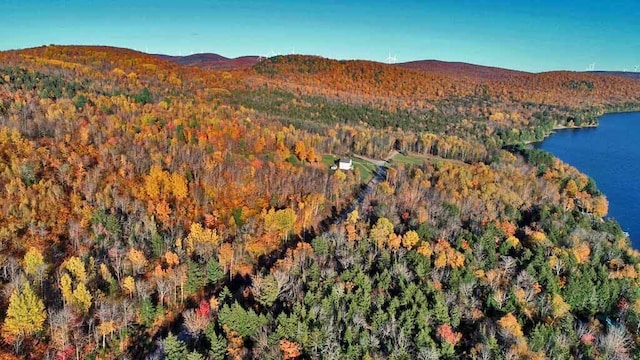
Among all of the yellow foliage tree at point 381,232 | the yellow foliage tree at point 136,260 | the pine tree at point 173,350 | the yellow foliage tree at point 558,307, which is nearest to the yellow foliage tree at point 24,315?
the yellow foliage tree at point 136,260

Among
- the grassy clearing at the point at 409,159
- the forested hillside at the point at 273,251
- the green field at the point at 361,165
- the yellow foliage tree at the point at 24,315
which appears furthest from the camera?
the grassy clearing at the point at 409,159

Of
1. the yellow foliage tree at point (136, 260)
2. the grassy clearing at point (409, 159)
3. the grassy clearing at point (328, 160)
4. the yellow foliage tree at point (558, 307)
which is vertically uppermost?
the grassy clearing at point (328, 160)

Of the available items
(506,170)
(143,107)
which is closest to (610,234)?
(506,170)

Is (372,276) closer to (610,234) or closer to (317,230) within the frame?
(317,230)

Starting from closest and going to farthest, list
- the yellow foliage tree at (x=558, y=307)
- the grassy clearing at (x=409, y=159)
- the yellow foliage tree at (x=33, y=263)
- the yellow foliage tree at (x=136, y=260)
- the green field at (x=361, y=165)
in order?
the yellow foliage tree at (x=558, y=307), the yellow foliage tree at (x=33, y=263), the yellow foliage tree at (x=136, y=260), the green field at (x=361, y=165), the grassy clearing at (x=409, y=159)

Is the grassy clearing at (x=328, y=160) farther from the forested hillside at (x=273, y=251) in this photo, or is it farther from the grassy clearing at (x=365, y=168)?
the grassy clearing at (x=365, y=168)

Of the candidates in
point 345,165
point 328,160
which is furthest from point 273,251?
point 328,160

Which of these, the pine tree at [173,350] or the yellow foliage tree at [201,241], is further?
the yellow foliage tree at [201,241]

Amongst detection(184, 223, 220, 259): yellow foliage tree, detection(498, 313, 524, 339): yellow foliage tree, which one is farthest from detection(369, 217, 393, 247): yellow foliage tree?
detection(184, 223, 220, 259): yellow foliage tree
